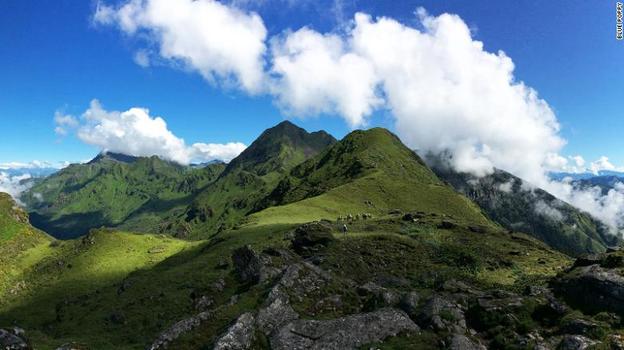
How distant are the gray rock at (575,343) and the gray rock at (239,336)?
15.5 meters

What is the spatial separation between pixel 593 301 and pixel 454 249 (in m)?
28.2

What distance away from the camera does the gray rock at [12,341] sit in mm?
21406

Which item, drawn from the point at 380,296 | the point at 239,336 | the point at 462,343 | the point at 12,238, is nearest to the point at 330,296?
the point at 380,296

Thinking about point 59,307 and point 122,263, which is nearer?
point 59,307

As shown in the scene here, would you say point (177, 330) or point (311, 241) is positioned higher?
point (311, 241)

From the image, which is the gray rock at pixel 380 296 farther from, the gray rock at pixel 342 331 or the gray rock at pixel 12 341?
the gray rock at pixel 12 341

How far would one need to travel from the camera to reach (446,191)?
199m

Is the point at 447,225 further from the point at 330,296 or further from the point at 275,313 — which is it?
the point at 275,313

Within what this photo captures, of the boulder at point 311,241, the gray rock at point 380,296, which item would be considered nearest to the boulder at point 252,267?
the gray rock at point 380,296

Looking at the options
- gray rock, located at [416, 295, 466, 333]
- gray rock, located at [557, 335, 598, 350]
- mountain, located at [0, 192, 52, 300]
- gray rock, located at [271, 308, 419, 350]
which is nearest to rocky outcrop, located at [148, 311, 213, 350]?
gray rock, located at [271, 308, 419, 350]

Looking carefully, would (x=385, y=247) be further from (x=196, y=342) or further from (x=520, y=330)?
(x=196, y=342)

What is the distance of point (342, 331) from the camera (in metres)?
22.3

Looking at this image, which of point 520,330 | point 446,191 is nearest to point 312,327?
point 520,330

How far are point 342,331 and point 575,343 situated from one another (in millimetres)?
11460
